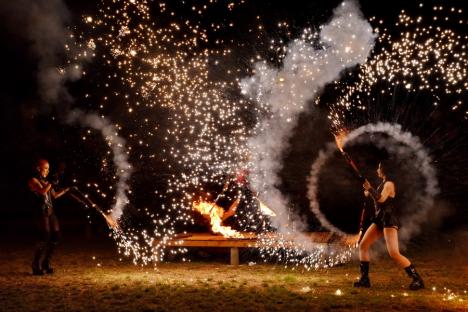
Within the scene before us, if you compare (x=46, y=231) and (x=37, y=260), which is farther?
(x=46, y=231)

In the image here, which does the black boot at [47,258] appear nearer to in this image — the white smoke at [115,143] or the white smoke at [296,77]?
the white smoke at [296,77]

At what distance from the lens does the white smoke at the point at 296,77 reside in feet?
42.4

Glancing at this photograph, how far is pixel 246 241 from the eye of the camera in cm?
1123

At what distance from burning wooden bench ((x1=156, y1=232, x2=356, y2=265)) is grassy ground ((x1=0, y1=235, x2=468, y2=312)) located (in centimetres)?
43

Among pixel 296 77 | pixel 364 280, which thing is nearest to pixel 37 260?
pixel 364 280

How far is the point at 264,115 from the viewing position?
1525 cm

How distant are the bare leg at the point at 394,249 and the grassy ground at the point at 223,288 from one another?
437 mm

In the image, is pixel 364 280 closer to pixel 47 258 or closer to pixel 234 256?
pixel 234 256

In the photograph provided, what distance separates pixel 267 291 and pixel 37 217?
20.1 m

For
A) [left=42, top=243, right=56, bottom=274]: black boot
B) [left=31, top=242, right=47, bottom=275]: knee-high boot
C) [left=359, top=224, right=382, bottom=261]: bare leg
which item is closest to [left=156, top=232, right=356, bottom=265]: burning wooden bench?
[left=359, top=224, right=382, bottom=261]: bare leg

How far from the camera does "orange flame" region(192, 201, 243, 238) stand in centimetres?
1248

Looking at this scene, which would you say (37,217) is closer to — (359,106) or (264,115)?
(264,115)

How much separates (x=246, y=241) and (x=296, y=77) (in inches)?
203

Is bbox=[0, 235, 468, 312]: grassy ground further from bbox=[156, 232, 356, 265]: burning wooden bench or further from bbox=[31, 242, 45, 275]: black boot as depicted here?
bbox=[156, 232, 356, 265]: burning wooden bench
